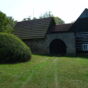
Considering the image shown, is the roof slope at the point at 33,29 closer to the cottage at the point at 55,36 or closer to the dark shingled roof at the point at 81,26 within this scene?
the cottage at the point at 55,36

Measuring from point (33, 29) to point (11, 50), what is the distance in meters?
15.2

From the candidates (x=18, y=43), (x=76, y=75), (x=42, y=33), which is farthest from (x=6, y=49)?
(x=42, y=33)

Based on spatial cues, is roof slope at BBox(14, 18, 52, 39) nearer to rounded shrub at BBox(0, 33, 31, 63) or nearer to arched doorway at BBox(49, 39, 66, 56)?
arched doorway at BBox(49, 39, 66, 56)

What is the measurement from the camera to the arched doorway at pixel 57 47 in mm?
29141

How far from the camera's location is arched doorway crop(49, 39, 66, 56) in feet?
95.6

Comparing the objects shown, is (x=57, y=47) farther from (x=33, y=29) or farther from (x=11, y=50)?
(x=11, y=50)

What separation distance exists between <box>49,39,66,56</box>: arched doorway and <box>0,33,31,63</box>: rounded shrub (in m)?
11.9

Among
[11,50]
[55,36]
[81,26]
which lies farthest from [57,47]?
[11,50]

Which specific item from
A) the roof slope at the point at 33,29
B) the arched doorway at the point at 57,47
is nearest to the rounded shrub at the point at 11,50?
the roof slope at the point at 33,29

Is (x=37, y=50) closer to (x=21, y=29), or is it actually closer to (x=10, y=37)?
(x=21, y=29)

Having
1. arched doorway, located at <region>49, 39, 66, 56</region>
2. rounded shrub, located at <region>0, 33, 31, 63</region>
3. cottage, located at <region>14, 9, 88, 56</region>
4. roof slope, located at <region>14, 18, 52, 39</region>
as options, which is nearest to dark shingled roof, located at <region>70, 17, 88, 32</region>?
cottage, located at <region>14, 9, 88, 56</region>

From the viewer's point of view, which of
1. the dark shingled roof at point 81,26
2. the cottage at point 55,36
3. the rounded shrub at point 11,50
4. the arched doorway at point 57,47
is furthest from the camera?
the arched doorway at point 57,47

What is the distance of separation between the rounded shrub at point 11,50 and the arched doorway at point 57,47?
11883mm

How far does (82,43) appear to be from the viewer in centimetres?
2747
